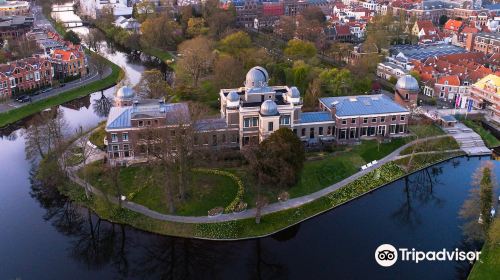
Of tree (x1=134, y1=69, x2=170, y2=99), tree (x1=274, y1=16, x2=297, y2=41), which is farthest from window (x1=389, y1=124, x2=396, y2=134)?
tree (x1=274, y1=16, x2=297, y2=41)

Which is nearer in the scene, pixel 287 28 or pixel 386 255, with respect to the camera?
pixel 386 255

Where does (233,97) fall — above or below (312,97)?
above

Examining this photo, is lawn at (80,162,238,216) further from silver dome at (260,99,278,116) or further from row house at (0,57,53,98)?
row house at (0,57,53,98)

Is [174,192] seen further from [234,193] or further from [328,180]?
[328,180]

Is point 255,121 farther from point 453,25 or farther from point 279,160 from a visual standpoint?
point 453,25

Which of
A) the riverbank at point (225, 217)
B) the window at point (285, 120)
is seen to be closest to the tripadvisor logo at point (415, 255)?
the riverbank at point (225, 217)

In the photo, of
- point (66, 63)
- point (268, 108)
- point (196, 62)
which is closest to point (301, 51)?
point (196, 62)
